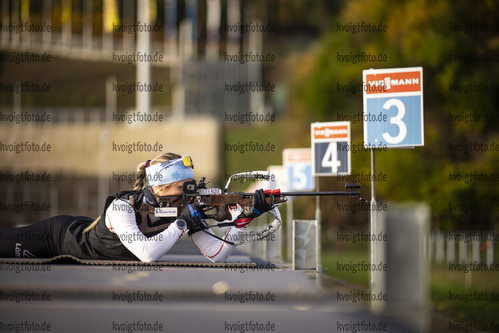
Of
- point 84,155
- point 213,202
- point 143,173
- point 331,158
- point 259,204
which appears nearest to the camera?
point 259,204

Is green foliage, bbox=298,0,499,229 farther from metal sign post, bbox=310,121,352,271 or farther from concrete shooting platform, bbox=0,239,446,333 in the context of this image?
concrete shooting platform, bbox=0,239,446,333

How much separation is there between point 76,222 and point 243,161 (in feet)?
206

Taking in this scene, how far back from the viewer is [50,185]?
7431 cm

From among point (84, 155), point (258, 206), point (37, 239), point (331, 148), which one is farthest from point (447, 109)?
point (258, 206)

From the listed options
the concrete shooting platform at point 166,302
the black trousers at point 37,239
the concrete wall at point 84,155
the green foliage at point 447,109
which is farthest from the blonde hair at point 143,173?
the concrete wall at point 84,155

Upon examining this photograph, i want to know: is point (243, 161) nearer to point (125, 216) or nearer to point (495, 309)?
point (495, 309)

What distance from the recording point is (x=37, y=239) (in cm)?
1061

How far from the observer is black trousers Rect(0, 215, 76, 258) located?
10.5 metres

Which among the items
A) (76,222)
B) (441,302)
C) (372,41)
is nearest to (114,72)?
(372,41)


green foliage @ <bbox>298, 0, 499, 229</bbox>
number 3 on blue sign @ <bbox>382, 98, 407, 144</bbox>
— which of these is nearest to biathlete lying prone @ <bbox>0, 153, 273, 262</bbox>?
number 3 on blue sign @ <bbox>382, 98, 407, 144</bbox>

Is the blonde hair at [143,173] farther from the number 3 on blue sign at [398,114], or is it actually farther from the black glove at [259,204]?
the number 3 on blue sign at [398,114]

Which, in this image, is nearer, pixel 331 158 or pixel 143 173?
pixel 143 173

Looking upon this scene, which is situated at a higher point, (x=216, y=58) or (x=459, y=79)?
(x=216, y=58)

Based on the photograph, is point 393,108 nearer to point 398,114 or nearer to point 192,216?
point 398,114
